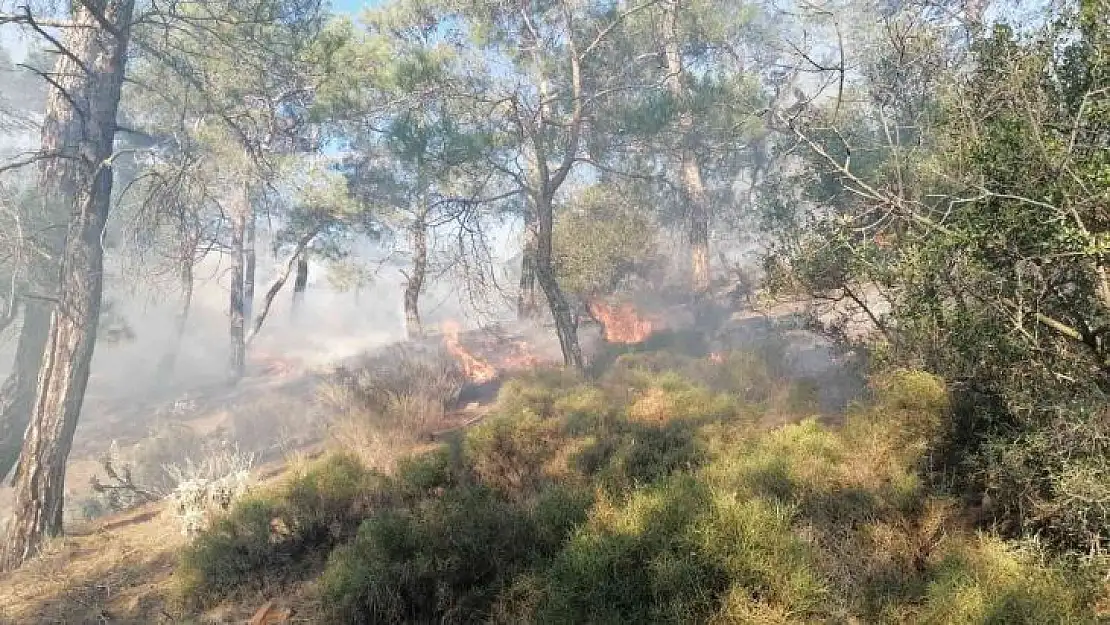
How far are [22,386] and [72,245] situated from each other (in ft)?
10.9

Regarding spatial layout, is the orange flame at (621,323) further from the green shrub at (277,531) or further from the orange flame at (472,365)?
the green shrub at (277,531)

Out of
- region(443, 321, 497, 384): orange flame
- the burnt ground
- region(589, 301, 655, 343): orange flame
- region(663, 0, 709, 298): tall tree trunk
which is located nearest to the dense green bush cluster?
the burnt ground

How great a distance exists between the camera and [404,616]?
388 centimetres

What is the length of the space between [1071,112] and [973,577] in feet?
9.55

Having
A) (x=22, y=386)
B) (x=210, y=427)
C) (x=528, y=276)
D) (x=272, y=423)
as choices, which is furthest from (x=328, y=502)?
(x=210, y=427)

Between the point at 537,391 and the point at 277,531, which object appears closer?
the point at 277,531

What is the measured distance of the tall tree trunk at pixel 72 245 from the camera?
7305 millimetres

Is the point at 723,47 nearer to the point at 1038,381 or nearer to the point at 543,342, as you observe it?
the point at 543,342

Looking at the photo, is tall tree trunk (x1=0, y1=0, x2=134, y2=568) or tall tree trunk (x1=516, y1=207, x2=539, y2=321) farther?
tall tree trunk (x1=516, y1=207, x2=539, y2=321)

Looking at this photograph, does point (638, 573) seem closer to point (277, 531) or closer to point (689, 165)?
point (277, 531)

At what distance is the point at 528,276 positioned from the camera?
1919 centimetres

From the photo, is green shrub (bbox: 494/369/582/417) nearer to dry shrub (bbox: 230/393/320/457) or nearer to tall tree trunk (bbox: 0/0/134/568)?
tall tree trunk (bbox: 0/0/134/568)

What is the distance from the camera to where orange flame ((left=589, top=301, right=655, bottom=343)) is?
17328mm

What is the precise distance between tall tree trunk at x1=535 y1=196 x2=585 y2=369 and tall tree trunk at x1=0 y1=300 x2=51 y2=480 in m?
7.78
